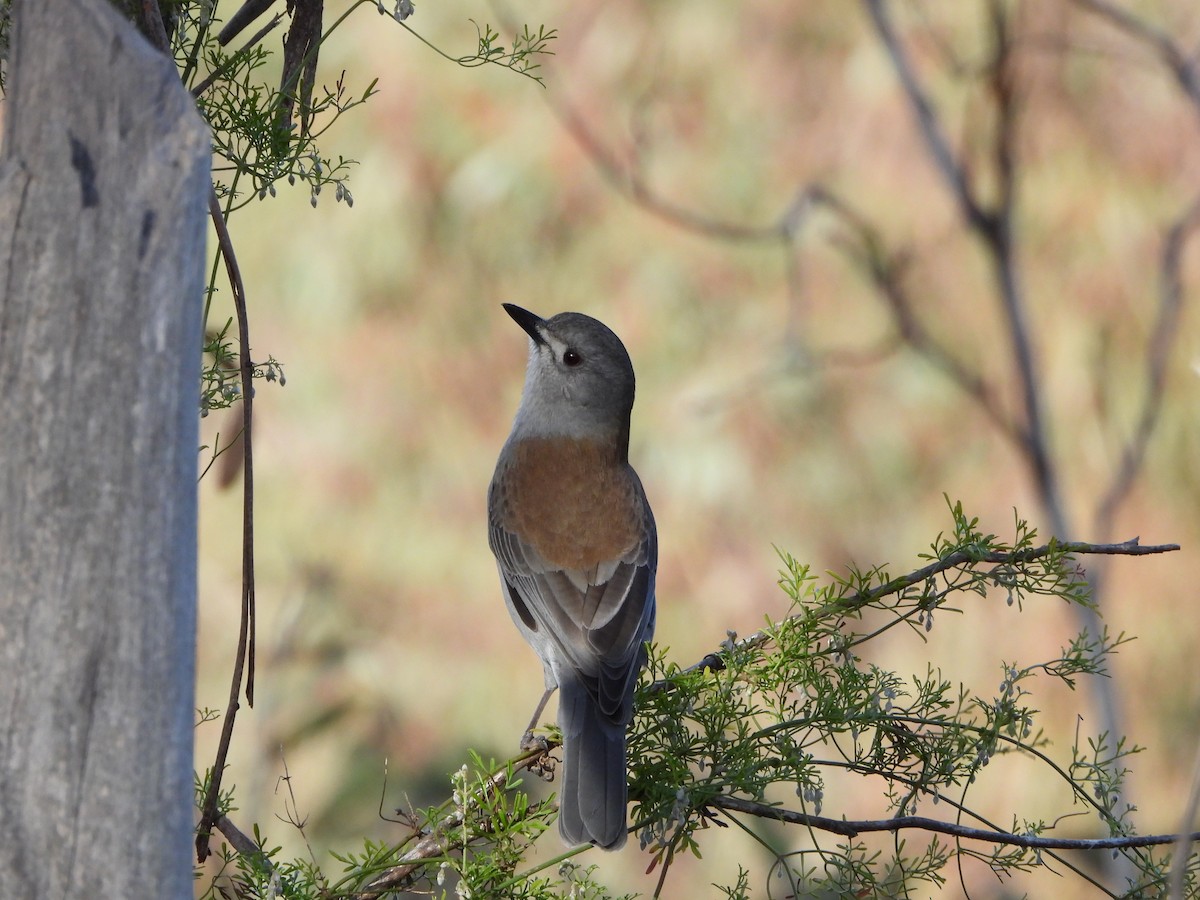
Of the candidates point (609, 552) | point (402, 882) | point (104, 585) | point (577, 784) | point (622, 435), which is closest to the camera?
point (104, 585)

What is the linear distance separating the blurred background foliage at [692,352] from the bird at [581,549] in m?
2.02

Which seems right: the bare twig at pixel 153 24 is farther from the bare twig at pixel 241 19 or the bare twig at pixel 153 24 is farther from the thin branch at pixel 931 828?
the thin branch at pixel 931 828

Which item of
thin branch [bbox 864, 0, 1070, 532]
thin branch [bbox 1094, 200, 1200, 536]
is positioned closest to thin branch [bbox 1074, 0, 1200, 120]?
thin branch [bbox 864, 0, 1070, 532]

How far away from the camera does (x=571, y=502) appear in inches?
179

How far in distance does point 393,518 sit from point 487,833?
5.34 meters

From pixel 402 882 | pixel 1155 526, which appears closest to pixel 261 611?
pixel 1155 526

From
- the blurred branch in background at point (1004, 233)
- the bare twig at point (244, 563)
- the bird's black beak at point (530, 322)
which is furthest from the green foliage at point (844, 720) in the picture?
the blurred branch in background at point (1004, 233)

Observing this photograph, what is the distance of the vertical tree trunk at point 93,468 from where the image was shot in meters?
1.51

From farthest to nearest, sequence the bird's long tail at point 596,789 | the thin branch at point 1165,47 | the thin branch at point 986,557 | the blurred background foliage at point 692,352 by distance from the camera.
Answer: the blurred background foliage at point 692,352, the thin branch at point 1165,47, the bird's long tail at point 596,789, the thin branch at point 986,557

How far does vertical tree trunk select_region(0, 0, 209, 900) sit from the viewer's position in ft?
4.94

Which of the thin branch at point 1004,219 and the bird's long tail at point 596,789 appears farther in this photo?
the thin branch at point 1004,219

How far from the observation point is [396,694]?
751 cm

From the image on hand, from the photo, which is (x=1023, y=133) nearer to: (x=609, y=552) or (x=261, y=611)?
(x=609, y=552)

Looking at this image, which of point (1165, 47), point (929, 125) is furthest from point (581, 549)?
point (1165, 47)
